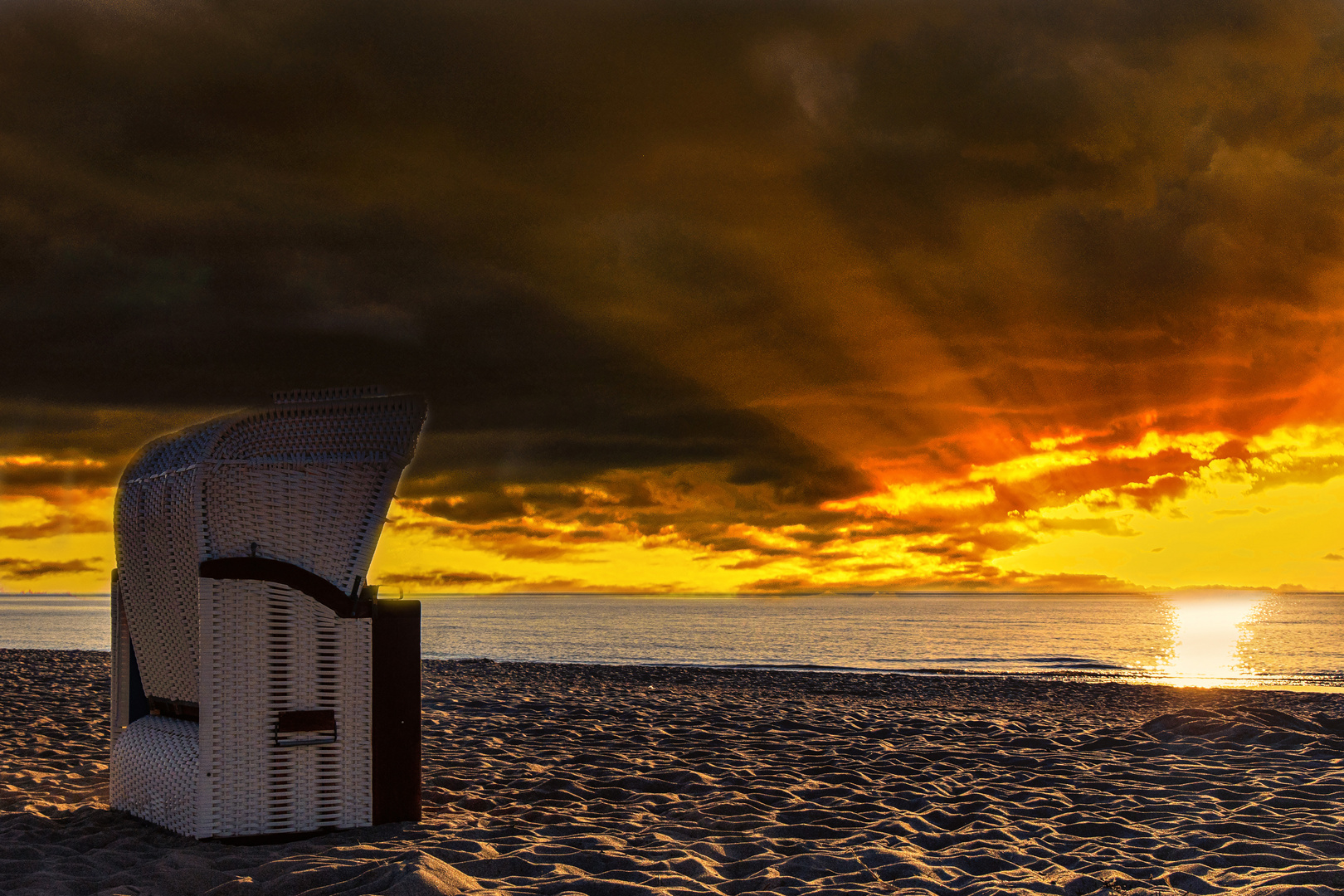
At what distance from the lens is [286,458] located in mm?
5125

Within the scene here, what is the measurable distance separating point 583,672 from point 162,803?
653 inches

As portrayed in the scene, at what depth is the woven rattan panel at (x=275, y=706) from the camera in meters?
4.92

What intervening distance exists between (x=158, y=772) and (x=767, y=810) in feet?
12.2

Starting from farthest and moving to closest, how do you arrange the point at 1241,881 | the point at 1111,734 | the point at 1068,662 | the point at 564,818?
the point at 1068,662, the point at 1111,734, the point at 564,818, the point at 1241,881

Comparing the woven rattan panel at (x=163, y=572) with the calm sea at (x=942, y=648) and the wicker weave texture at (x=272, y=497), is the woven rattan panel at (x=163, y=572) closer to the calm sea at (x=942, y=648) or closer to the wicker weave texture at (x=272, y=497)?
the wicker weave texture at (x=272, y=497)

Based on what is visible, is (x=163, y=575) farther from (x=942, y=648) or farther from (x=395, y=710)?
(x=942, y=648)

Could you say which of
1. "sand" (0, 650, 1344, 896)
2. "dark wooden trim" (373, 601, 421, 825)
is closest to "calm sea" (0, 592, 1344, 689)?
"sand" (0, 650, 1344, 896)

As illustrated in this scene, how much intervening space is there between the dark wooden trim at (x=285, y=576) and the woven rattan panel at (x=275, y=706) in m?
0.04

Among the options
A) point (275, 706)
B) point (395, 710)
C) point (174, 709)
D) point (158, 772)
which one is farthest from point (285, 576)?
point (158, 772)

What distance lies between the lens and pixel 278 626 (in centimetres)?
505

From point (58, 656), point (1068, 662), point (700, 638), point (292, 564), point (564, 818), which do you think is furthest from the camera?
point (700, 638)

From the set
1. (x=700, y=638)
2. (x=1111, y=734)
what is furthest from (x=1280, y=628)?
(x=1111, y=734)

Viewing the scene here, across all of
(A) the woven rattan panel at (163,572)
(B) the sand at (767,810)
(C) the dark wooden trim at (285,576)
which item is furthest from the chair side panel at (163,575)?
(B) the sand at (767,810)

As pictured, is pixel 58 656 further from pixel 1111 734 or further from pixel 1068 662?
pixel 1068 662
